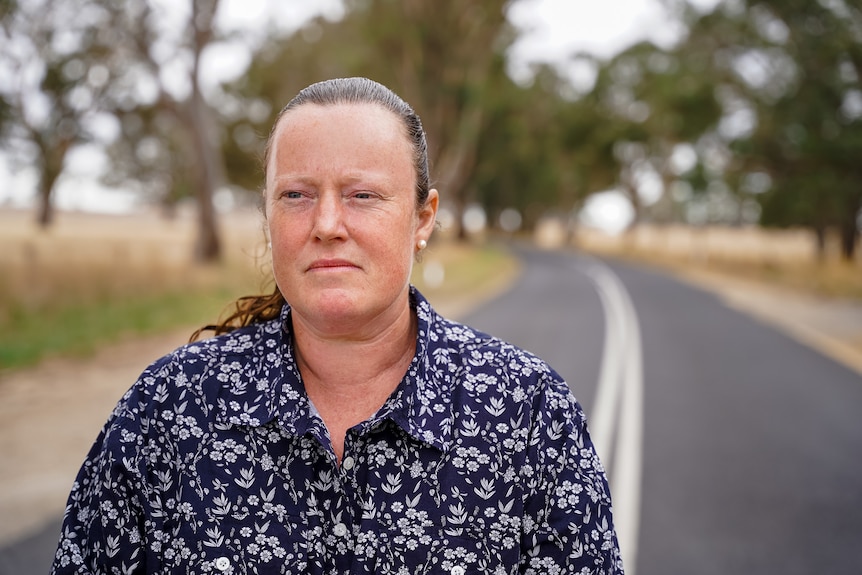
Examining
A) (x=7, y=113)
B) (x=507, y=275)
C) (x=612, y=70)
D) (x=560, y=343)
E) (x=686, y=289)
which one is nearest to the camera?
(x=560, y=343)

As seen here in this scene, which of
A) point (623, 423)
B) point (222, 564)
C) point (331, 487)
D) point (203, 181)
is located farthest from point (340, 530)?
point (203, 181)

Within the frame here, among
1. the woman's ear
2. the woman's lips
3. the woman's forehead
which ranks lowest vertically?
the woman's lips

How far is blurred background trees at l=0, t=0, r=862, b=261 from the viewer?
64.2ft

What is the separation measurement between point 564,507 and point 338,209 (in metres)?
0.83

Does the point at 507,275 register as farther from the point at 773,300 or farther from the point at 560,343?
the point at 560,343

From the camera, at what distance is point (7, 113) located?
14.7 m

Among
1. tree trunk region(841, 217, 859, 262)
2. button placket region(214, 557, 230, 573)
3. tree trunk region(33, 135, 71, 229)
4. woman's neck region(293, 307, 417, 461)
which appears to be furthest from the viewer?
tree trunk region(841, 217, 859, 262)

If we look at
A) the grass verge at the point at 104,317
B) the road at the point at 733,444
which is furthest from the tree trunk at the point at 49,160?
the road at the point at 733,444

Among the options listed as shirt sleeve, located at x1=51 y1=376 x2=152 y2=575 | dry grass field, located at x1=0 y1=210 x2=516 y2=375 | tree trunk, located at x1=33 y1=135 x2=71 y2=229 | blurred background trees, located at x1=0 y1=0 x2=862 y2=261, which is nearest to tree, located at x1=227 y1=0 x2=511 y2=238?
blurred background trees, located at x1=0 y1=0 x2=862 y2=261

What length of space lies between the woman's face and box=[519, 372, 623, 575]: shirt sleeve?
1.62 ft

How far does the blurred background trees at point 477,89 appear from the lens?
64.2 ft

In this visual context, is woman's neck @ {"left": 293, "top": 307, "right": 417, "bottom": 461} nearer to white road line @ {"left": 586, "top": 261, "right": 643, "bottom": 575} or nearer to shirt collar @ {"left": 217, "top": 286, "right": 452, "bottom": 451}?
shirt collar @ {"left": 217, "top": 286, "right": 452, "bottom": 451}

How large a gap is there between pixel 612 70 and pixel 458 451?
4763 cm

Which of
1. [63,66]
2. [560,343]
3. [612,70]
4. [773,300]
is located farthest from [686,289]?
[612,70]
